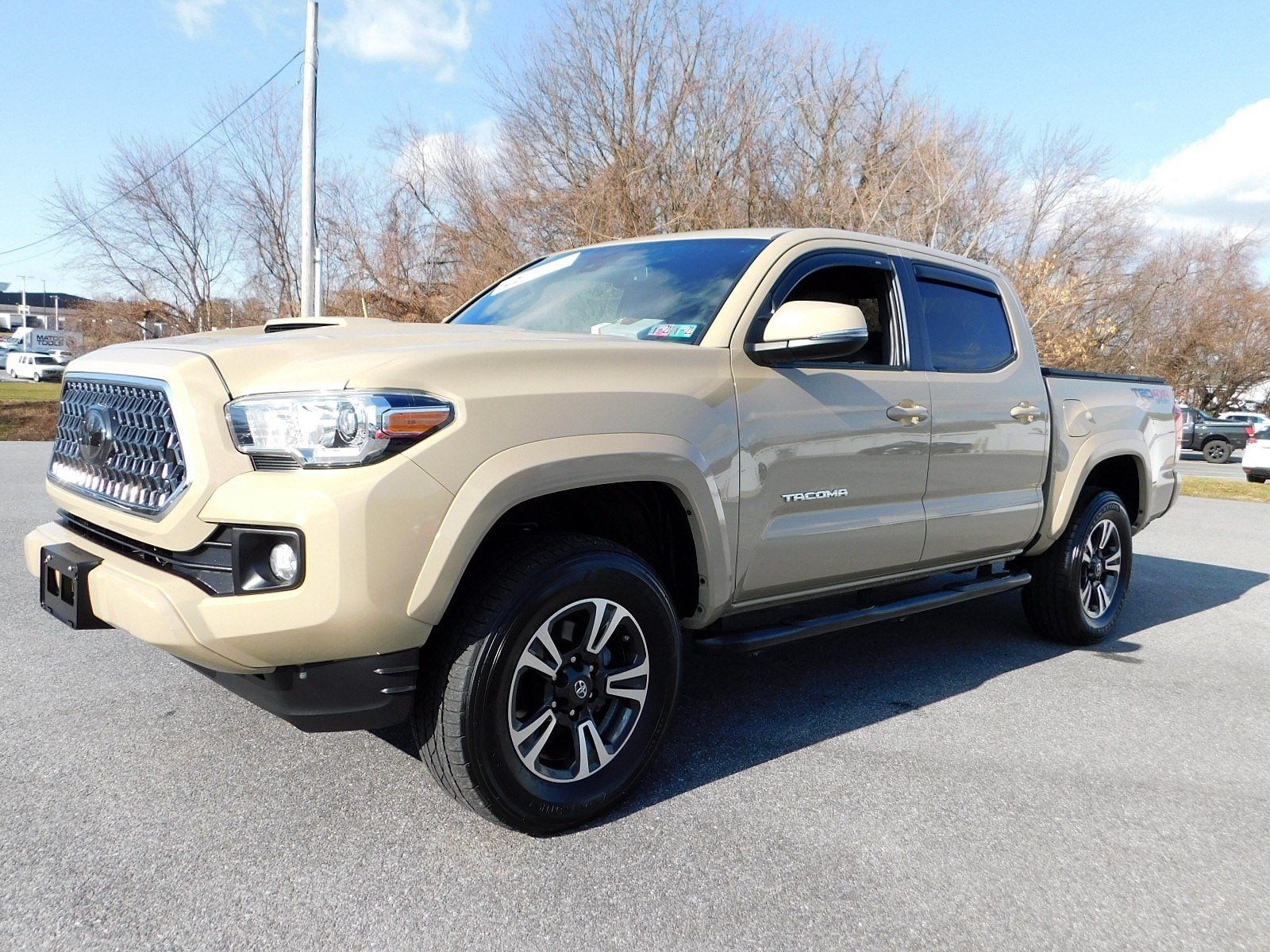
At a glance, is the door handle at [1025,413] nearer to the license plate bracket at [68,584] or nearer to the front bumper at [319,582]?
the front bumper at [319,582]

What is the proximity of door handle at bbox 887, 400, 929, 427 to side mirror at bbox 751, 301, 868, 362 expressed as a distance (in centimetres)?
56

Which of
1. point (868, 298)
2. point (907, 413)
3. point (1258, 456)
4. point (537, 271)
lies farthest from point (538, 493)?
point (1258, 456)

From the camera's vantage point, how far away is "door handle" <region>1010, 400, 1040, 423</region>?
4.52 metres

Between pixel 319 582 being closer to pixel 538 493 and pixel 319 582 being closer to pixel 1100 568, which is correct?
pixel 538 493

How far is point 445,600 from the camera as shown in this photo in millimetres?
2545

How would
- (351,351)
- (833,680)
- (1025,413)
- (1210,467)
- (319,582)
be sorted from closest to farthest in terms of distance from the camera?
(319,582) → (351,351) → (833,680) → (1025,413) → (1210,467)

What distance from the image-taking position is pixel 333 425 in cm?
243

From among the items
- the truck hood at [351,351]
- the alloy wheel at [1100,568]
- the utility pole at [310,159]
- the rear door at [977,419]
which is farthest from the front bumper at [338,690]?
the utility pole at [310,159]

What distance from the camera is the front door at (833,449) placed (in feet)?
10.9

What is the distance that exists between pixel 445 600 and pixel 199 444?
2.46 feet

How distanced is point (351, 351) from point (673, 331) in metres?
1.21

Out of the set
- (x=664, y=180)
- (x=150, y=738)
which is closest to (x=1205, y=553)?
(x=150, y=738)

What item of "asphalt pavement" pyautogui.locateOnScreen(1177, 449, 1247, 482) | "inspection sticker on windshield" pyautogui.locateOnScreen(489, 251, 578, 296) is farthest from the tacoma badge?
"asphalt pavement" pyautogui.locateOnScreen(1177, 449, 1247, 482)

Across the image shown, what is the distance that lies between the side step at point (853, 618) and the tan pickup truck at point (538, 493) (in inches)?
0.7
